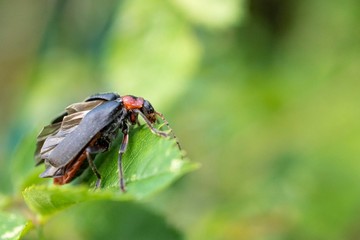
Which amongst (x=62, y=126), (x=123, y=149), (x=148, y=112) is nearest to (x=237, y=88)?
(x=148, y=112)

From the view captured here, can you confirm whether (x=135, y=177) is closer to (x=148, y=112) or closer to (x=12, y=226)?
(x=12, y=226)

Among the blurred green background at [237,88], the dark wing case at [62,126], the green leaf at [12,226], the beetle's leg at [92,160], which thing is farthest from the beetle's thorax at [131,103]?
the blurred green background at [237,88]

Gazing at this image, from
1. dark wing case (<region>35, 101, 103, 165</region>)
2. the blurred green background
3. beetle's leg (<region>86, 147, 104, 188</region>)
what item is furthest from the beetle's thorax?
the blurred green background

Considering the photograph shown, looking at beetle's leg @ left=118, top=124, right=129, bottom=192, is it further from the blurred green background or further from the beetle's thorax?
the blurred green background

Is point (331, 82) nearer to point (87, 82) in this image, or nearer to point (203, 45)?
point (203, 45)

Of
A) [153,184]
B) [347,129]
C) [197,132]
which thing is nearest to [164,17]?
[197,132]
